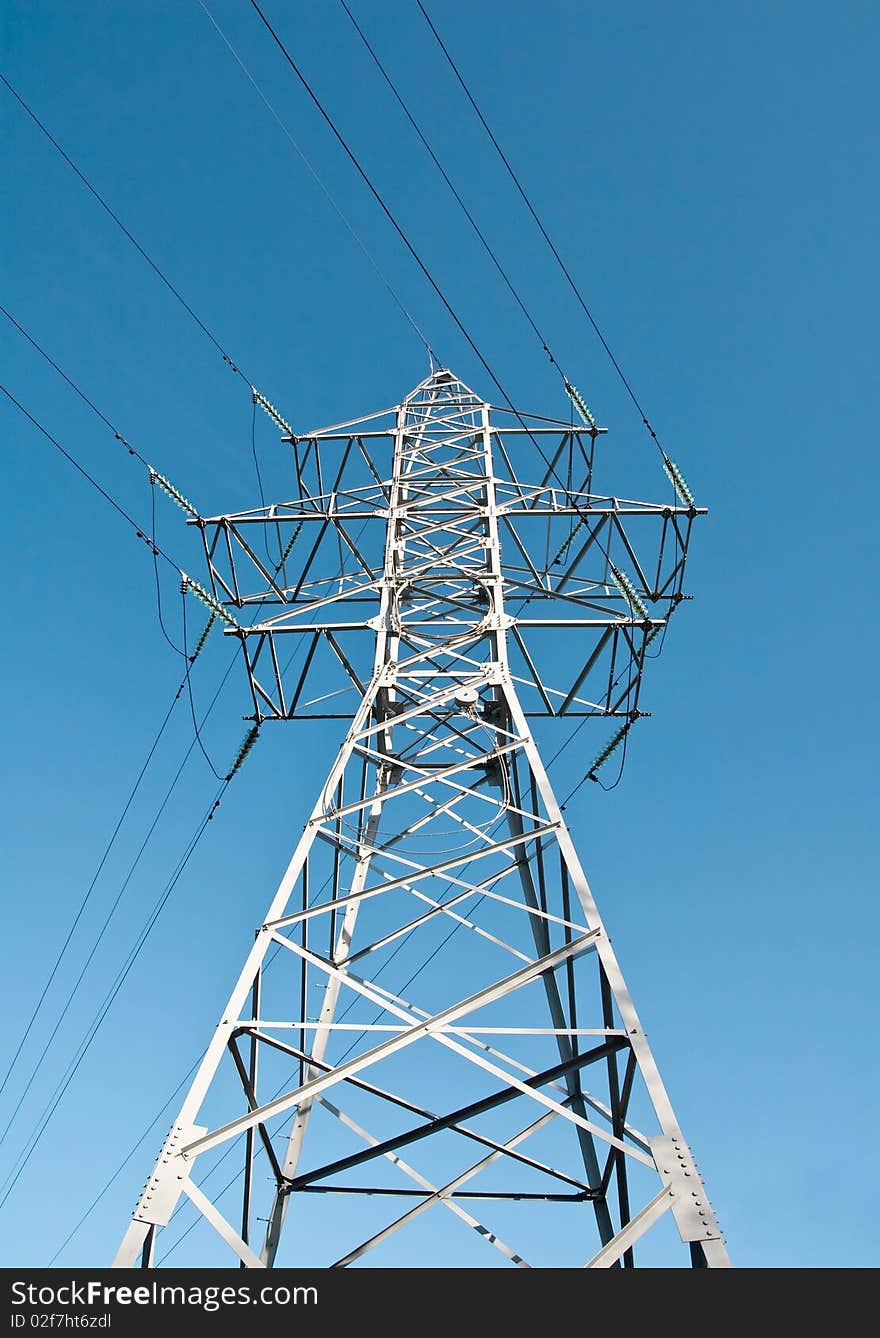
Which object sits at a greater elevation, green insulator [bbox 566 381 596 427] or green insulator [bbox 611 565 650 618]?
green insulator [bbox 566 381 596 427]

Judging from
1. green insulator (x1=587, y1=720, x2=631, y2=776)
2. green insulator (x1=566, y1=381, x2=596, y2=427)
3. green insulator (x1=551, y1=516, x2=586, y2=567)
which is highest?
green insulator (x1=566, y1=381, x2=596, y2=427)

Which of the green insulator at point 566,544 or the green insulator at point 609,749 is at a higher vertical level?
the green insulator at point 566,544

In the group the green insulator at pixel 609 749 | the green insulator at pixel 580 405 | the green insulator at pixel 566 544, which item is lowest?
the green insulator at pixel 609 749

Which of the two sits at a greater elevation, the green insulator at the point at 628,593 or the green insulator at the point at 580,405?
the green insulator at the point at 580,405

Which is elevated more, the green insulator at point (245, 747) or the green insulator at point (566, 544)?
the green insulator at point (566, 544)

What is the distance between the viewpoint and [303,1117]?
791 centimetres

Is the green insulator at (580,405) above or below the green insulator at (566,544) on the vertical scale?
above

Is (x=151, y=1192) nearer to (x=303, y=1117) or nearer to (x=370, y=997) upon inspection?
(x=370, y=997)

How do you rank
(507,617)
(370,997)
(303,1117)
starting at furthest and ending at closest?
(507,617) → (303,1117) → (370,997)

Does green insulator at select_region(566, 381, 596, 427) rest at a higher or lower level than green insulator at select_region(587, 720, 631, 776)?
higher

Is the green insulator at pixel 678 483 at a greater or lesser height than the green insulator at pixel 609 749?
greater

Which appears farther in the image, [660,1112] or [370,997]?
[370,997]
